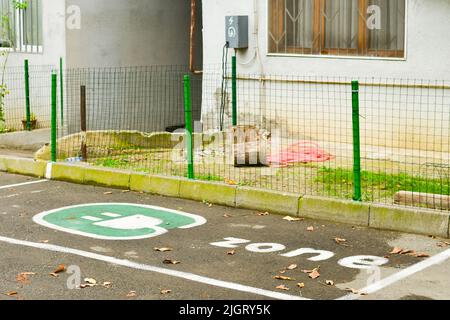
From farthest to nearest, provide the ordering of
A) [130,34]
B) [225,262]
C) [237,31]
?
[130,34] → [237,31] → [225,262]

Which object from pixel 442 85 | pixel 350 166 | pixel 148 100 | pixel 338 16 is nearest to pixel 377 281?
pixel 350 166

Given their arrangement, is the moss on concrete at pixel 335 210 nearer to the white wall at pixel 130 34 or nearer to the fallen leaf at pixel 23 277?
the fallen leaf at pixel 23 277

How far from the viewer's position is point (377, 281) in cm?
811

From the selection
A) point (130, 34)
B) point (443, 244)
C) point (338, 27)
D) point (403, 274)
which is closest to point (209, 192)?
point (443, 244)

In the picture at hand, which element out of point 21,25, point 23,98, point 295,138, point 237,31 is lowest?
point 295,138

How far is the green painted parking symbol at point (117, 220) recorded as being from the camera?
10.1 meters

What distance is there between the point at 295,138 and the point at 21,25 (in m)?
6.60

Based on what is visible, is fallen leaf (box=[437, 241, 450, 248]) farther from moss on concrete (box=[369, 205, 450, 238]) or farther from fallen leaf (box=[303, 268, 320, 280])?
fallen leaf (box=[303, 268, 320, 280])

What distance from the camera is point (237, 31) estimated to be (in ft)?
51.0

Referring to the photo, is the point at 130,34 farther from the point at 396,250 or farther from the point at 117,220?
the point at 396,250

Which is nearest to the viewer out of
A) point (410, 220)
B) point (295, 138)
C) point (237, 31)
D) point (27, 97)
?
point (410, 220)

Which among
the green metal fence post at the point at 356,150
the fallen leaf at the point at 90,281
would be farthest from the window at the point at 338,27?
the fallen leaf at the point at 90,281

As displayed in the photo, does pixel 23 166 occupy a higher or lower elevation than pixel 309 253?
higher

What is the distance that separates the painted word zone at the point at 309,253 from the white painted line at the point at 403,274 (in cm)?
32
